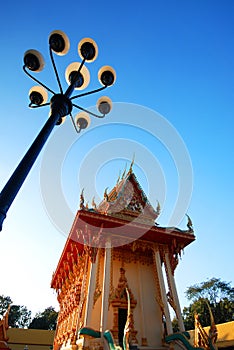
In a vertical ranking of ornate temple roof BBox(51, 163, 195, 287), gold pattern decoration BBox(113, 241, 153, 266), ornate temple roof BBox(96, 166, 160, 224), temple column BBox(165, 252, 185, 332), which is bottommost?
temple column BBox(165, 252, 185, 332)

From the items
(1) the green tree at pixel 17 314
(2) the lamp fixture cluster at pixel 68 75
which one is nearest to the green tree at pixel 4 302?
(1) the green tree at pixel 17 314

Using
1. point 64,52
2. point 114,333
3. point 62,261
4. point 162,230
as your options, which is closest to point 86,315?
point 114,333

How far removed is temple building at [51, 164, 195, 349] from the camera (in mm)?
8609

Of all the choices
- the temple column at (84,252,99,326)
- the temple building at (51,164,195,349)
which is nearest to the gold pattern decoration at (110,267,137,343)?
the temple building at (51,164,195,349)

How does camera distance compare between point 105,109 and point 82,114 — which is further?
point 82,114

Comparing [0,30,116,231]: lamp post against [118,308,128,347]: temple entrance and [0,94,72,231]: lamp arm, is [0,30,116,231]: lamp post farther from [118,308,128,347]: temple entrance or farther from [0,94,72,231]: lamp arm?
[118,308,128,347]: temple entrance

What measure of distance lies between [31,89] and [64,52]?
2.97 ft

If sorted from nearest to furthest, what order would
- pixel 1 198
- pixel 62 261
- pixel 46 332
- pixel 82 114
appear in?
pixel 1 198 < pixel 82 114 < pixel 62 261 < pixel 46 332

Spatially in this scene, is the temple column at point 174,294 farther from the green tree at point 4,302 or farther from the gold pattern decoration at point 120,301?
the green tree at point 4,302

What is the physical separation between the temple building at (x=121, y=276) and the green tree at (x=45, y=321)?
34.1 metres

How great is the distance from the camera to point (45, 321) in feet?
134

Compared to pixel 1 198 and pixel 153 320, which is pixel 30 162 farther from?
pixel 153 320

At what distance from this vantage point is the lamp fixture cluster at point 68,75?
3910mm

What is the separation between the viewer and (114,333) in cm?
850
